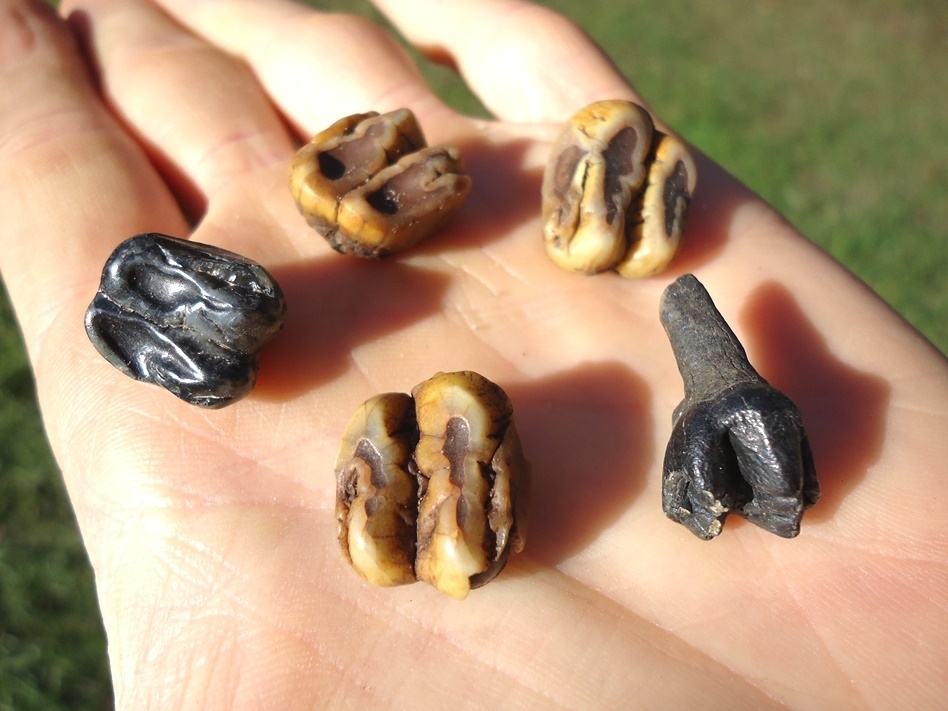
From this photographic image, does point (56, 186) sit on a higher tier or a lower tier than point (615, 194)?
lower

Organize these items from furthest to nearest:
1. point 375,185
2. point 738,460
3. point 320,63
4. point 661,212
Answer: point 320,63
point 661,212
point 375,185
point 738,460

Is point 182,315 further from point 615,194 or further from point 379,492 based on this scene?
point 615,194

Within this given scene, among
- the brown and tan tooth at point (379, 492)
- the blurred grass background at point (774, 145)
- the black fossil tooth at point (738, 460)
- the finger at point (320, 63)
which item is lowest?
the blurred grass background at point (774, 145)

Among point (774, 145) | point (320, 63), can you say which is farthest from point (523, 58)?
point (774, 145)

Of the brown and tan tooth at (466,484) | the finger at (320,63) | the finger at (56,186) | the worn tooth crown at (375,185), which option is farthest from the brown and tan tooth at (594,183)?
the finger at (56,186)

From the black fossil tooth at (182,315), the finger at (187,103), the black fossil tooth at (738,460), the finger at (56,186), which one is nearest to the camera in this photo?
the black fossil tooth at (738,460)

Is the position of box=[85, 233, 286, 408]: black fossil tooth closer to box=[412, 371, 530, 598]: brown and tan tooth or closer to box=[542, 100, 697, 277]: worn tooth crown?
box=[412, 371, 530, 598]: brown and tan tooth

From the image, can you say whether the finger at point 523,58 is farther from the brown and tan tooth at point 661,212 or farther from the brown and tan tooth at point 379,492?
the brown and tan tooth at point 379,492
